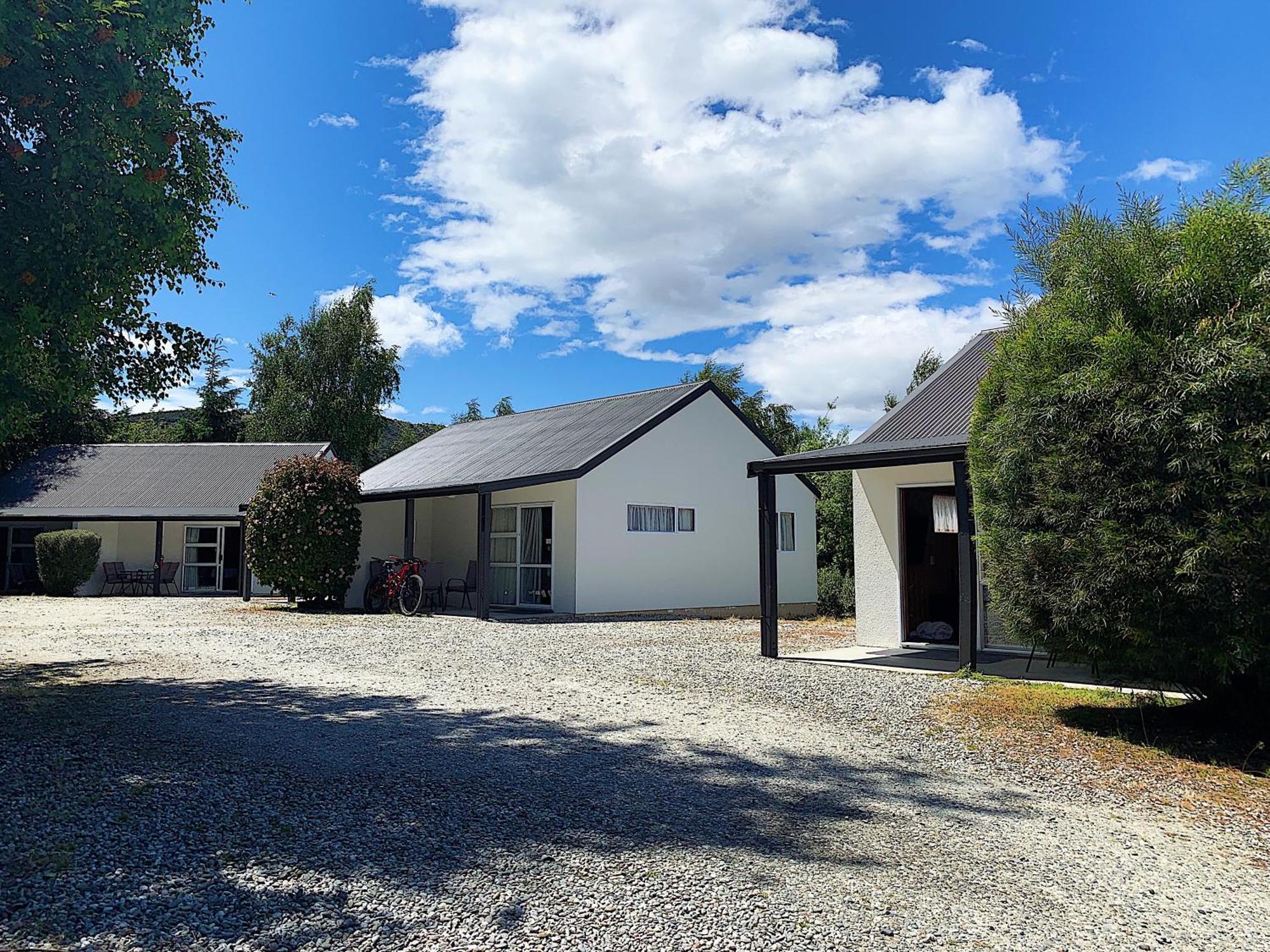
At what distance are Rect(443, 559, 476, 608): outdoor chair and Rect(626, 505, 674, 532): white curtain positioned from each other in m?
3.65

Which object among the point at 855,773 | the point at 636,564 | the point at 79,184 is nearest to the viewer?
the point at 855,773

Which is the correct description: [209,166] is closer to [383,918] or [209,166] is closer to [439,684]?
[439,684]

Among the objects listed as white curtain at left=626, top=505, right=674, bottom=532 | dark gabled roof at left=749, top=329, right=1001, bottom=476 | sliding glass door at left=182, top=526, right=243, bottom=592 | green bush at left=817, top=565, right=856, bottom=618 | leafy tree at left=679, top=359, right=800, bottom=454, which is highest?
leafy tree at left=679, top=359, right=800, bottom=454

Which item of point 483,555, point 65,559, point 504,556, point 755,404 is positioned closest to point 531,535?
point 504,556

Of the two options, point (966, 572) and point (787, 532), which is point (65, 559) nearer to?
point (787, 532)

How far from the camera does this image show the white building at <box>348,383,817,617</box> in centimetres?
1741

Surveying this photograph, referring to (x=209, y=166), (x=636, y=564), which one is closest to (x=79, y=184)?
(x=209, y=166)

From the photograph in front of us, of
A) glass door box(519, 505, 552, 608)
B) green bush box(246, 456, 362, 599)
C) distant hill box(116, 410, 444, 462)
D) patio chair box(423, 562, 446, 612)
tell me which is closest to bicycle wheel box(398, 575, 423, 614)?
patio chair box(423, 562, 446, 612)

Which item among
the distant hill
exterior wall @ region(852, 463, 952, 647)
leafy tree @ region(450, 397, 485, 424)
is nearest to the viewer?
exterior wall @ region(852, 463, 952, 647)

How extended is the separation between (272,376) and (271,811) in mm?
39908

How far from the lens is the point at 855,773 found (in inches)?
222

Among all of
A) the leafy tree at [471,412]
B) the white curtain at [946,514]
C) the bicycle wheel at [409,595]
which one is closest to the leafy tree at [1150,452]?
the white curtain at [946,514]

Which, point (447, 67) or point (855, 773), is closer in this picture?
point (855, 773)

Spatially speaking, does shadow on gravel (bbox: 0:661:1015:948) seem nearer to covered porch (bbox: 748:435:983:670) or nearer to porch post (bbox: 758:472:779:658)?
covered porch (bbox: 748:435:983:670)
